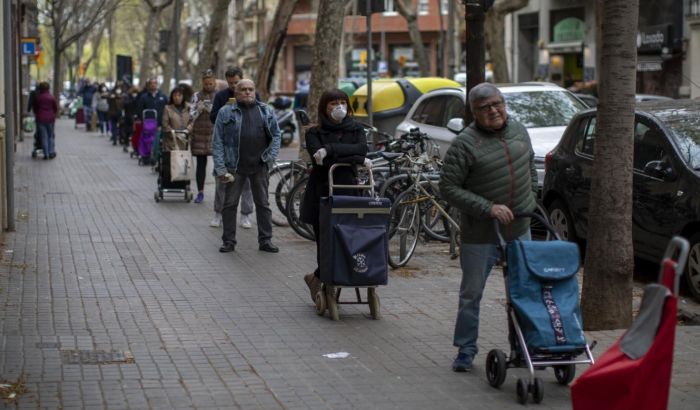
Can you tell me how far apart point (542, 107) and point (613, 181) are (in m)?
8.82

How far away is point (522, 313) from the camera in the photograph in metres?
6.95

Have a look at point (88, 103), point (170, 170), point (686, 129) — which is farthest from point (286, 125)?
point (686, 129)

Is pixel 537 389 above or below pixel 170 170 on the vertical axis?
below

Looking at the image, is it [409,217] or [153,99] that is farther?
[153,99]

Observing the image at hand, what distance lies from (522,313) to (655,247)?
4759 millimetres

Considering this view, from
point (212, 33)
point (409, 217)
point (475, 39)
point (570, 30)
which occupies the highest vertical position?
point (570, 30)

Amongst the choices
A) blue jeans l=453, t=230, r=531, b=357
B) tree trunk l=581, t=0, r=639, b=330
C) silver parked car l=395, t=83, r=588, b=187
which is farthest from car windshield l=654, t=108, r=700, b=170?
blue jeans l=453, t=230, r=531, b=357

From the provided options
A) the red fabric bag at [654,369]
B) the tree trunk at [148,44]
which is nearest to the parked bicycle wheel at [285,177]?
the red fabric bag at [654,369]

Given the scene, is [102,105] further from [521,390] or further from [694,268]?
[521,390]

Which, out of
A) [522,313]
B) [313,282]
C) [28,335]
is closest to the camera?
[522,313]

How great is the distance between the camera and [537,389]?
693 centimetres

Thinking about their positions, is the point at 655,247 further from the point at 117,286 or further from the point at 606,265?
the point at 117,286

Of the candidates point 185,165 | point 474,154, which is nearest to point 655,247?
point 474,154

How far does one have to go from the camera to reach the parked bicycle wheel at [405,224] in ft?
40.6
